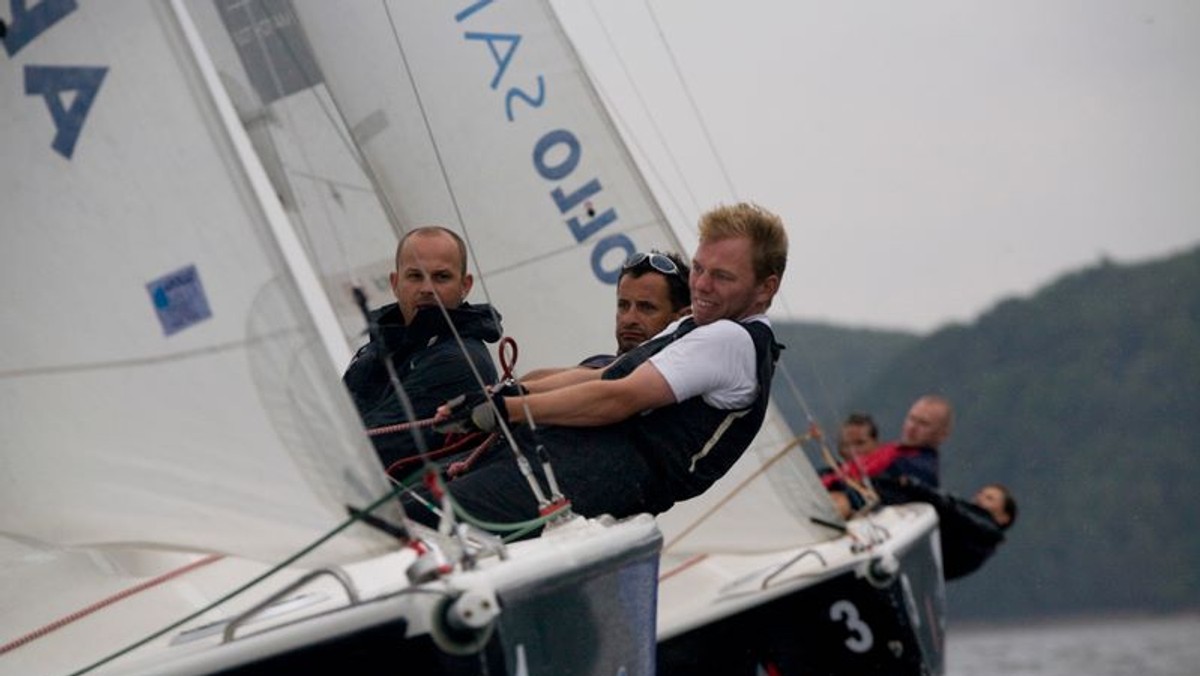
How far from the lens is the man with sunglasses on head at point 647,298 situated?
6.79 metres

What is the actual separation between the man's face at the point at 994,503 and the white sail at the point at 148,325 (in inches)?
279

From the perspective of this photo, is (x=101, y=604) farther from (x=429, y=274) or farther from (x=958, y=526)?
(x=958, y=526)

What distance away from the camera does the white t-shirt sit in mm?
6234

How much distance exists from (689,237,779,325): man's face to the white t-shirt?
48 millimetres

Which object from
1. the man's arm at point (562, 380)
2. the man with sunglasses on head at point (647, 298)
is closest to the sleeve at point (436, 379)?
the man with sunglasses on head at point (647, 298)

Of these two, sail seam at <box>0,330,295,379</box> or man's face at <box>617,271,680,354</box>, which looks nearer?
sail seam at <box>0,330,295,379</box>

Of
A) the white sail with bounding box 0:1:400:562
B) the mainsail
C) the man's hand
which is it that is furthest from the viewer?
the mainsail

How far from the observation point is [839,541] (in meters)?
9.73

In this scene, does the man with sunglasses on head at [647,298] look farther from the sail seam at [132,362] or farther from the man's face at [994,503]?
the man's face at [994,503]

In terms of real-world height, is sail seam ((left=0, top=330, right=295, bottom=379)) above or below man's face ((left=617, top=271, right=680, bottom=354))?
above

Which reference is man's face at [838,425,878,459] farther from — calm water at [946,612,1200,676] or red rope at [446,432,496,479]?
red rope at [446,432,496,479]

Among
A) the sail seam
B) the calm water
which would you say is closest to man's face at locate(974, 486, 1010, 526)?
the calm water

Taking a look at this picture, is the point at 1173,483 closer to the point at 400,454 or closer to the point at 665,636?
the point at 665,636

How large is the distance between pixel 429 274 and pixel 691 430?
31.7 inches
